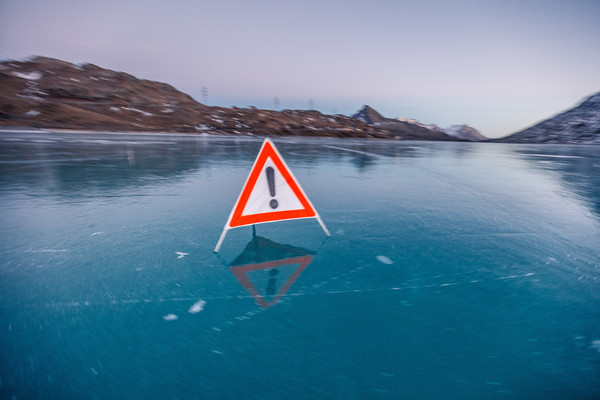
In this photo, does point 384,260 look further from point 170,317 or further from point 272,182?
point 170,317

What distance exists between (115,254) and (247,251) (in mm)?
1343

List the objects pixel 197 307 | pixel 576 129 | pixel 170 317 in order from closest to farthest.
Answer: pixel 170 317
pixel 197 307
pixel 576 129

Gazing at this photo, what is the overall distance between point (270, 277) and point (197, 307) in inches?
27.0

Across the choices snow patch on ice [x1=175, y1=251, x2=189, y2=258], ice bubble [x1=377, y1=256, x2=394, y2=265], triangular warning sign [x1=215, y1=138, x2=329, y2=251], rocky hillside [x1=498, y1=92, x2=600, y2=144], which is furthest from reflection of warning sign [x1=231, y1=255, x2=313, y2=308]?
rocky hillside [x1=498, y1=92, x2=600, y2=144]

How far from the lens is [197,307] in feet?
6.95

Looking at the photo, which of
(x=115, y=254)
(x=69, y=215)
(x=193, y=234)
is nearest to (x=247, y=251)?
(x=193, y=234)

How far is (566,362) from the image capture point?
5.53 feet

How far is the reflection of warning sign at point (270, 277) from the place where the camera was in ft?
7.49

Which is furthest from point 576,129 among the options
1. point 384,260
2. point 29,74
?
point 29,74

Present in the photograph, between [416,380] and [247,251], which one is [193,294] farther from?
[416,380]

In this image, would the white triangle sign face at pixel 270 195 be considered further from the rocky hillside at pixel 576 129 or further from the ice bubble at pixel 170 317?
the rocky hillside at pixel 576 129

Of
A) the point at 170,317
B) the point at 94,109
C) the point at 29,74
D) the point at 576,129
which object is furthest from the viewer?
the point at 576,129

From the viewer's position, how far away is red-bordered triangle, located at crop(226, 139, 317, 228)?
2971mm

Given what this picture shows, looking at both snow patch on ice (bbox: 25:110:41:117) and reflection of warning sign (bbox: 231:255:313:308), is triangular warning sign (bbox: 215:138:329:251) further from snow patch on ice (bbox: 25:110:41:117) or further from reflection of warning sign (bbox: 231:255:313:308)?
snow patch on ice (bbox: 25:110:41:117)
